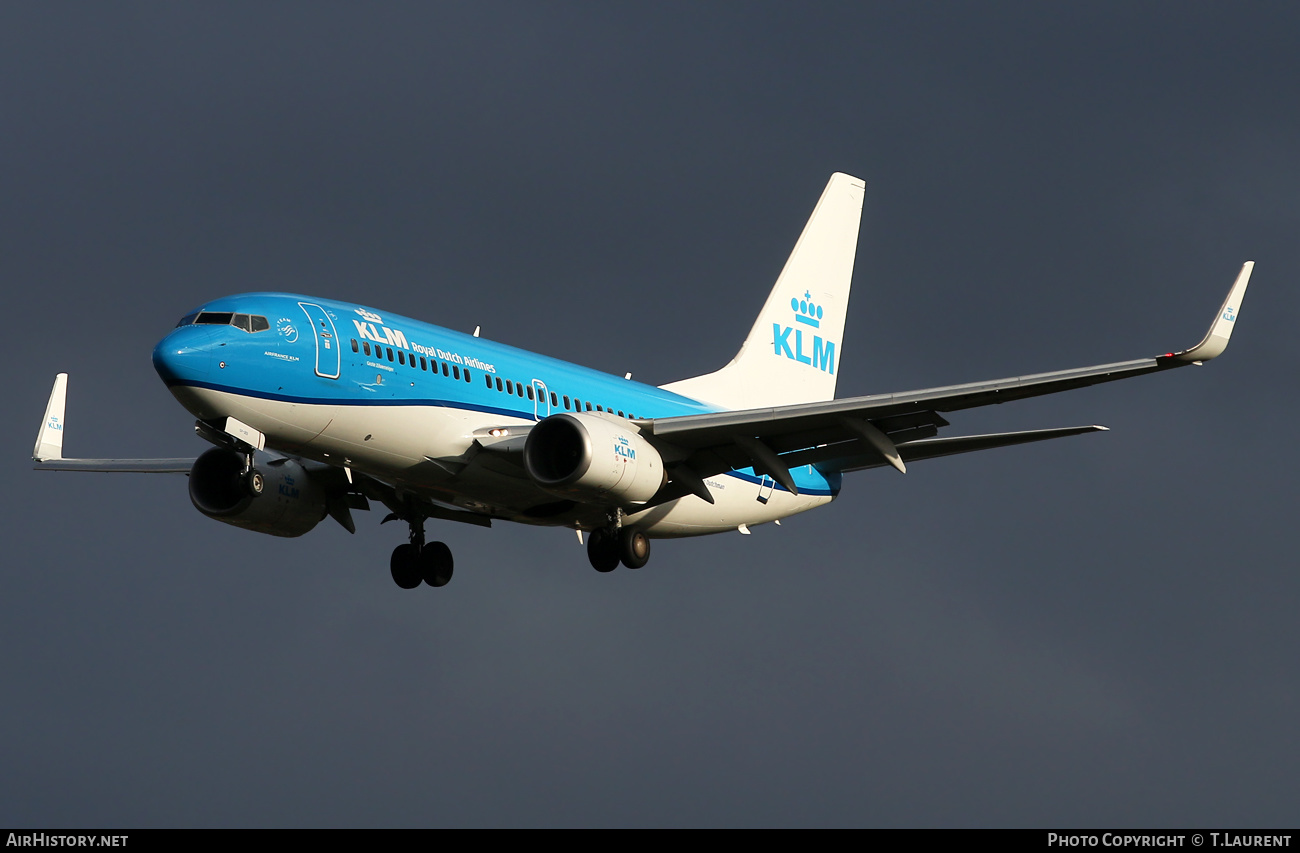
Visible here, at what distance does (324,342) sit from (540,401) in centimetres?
599

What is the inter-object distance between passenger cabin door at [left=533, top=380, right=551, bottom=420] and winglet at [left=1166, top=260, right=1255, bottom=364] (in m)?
13.8

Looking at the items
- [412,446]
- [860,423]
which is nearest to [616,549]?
[412,446]

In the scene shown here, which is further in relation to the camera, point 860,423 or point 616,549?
point 616,549

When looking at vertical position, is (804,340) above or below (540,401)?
above

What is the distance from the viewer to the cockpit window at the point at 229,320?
3284cm

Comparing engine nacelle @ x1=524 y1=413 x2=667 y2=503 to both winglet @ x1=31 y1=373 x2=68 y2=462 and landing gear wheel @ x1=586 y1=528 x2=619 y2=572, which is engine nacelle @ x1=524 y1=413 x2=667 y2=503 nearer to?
landing gear wheel @ x1=586 y1=528 x2=619 y2=572

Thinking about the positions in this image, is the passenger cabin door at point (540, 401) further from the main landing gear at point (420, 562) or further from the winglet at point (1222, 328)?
the winglet at point (1222, 328)

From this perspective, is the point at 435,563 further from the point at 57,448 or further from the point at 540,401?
the point at 57,448

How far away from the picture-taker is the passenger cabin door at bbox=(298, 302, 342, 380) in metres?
33.6

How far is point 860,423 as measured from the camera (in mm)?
36094

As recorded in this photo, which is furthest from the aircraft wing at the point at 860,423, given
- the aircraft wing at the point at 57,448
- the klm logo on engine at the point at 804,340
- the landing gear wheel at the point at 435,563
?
the aircraft wing at the point at 57,448

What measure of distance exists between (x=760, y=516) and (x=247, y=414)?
15721mm
